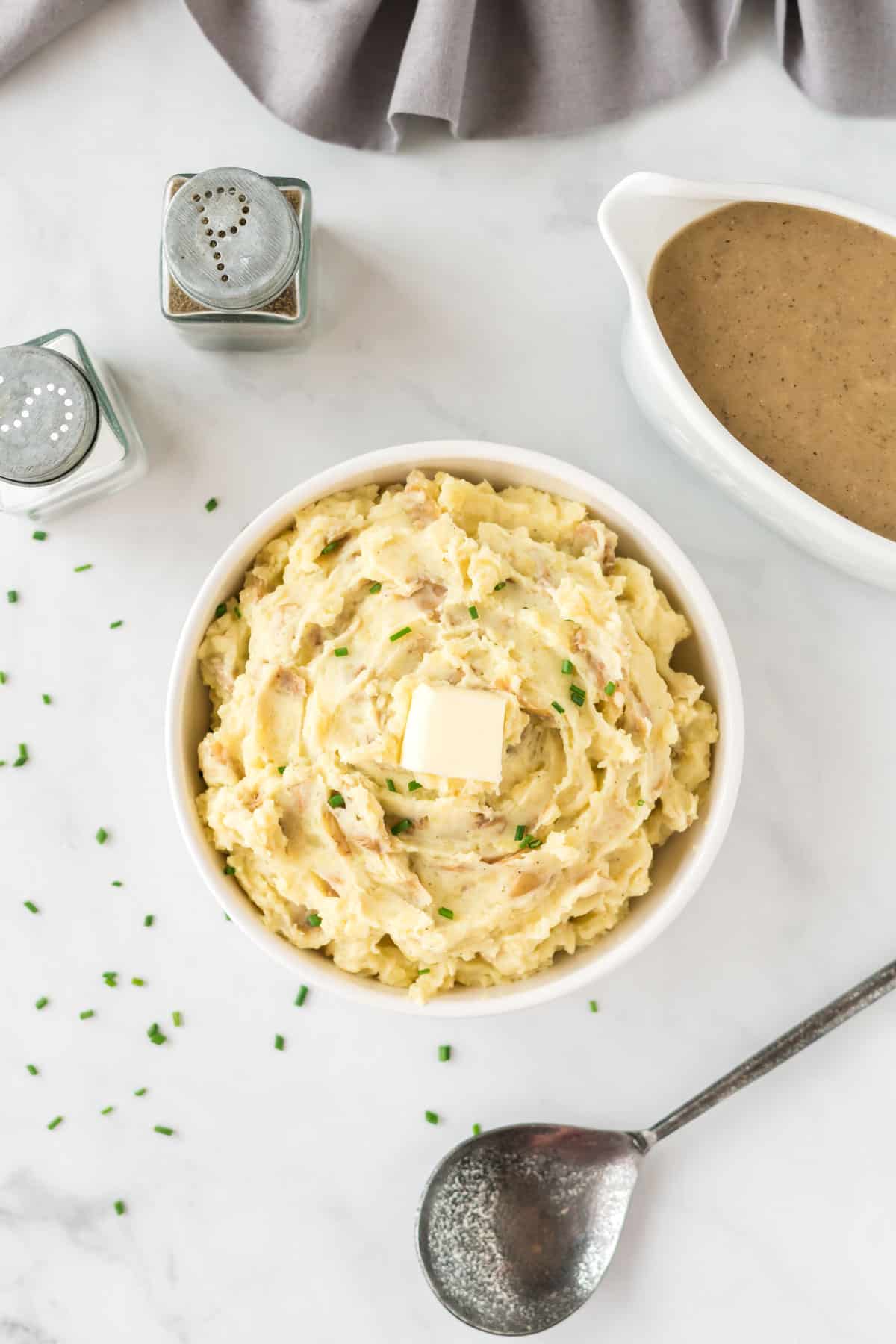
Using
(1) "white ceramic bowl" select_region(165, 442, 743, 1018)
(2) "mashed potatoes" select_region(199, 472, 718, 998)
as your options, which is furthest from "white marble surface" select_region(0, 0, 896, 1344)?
(2) "mashed potatoes" select_region(199, 472, 718, 998)

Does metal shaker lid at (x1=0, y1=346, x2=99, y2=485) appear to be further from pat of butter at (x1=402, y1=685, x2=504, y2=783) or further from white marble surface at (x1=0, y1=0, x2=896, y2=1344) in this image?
pat of butter at (x1=402, y1=685, x2=504, y2=783)

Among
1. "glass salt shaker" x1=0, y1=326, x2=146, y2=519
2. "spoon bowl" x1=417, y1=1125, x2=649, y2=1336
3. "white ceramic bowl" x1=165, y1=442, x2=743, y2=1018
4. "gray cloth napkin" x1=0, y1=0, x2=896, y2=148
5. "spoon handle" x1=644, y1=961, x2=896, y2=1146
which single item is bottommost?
"spoon bowl" x1=417, y1=1125, x2=649, y2=1336

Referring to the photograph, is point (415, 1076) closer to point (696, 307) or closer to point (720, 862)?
point (720, 862)

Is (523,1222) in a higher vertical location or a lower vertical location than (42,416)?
lower

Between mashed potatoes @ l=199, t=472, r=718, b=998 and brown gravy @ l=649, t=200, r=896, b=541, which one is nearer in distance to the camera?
mashed potatoes @ l=199, t=472, r=718, b=998

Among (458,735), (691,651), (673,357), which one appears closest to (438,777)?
(458,735)

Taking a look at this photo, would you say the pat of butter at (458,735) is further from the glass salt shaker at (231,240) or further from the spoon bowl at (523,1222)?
the spoon bowl at (523,1222)

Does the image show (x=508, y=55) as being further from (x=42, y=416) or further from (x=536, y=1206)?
(x=536, y=1206)
